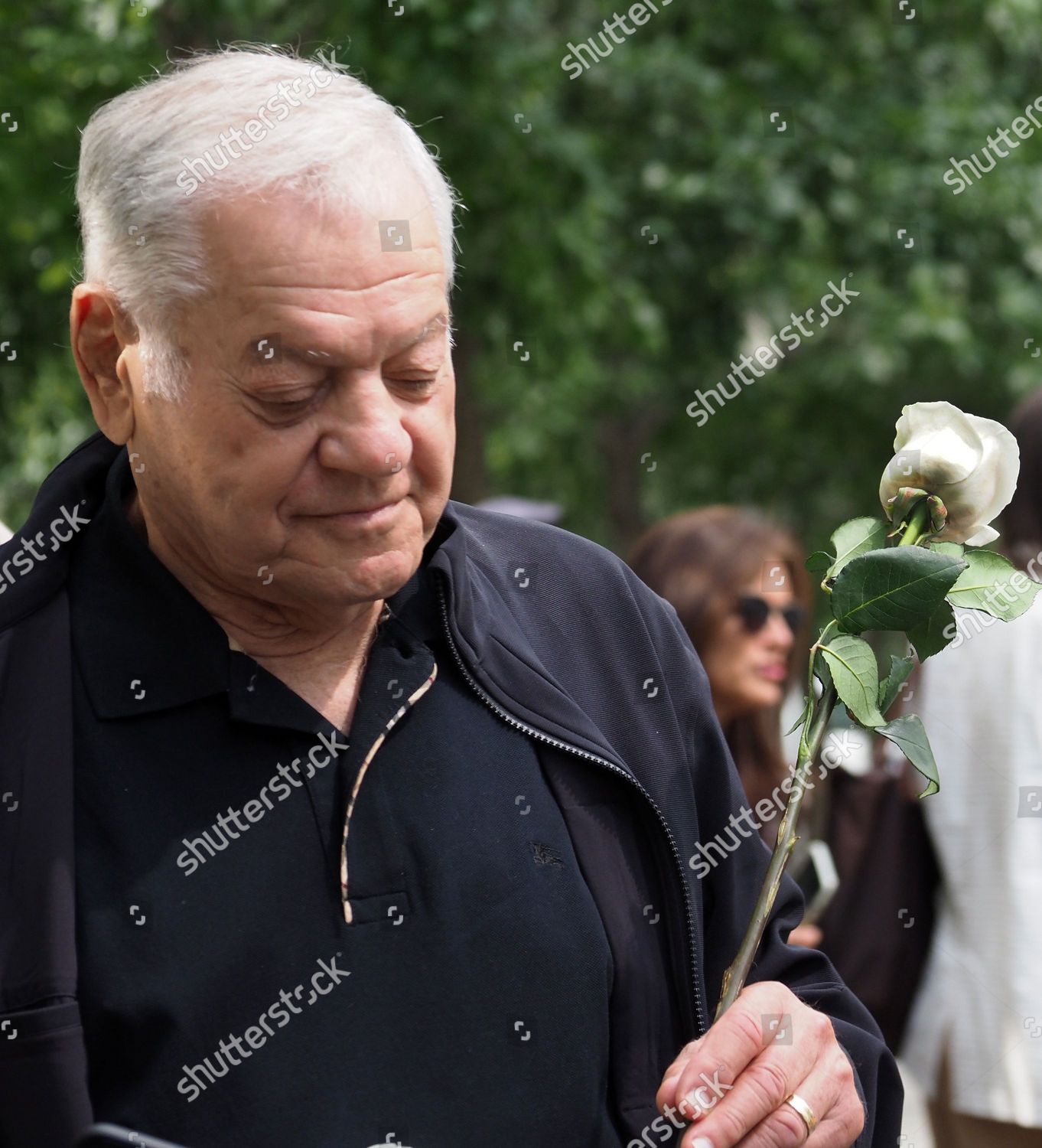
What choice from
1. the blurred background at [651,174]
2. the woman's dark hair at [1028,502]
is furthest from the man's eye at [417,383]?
the blurred background at [651,174]

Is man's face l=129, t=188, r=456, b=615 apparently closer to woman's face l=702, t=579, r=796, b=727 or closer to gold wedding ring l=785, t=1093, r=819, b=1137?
gold wedding ring l=785, t=1093, r=819, b=1137

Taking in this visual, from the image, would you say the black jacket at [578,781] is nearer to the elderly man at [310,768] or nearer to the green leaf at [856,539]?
the elderly man at [310,768]

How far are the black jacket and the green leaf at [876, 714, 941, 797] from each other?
0.29m

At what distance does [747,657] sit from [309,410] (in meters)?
2.41

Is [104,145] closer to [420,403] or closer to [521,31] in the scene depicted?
[420,403]

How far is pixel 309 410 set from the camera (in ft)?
5.36

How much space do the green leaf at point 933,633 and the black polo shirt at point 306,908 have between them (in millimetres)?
418

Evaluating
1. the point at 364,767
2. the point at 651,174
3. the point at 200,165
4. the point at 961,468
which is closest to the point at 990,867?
the point at 961,468

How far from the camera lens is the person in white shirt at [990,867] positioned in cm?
316

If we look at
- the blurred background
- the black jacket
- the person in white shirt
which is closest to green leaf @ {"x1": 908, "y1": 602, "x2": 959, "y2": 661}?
the black jacket

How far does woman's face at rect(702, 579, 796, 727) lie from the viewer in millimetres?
3902

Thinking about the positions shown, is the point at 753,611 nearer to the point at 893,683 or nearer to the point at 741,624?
the point at 741,624

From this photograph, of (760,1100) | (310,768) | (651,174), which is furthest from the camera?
(651,174)

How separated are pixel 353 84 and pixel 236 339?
0.34 m
